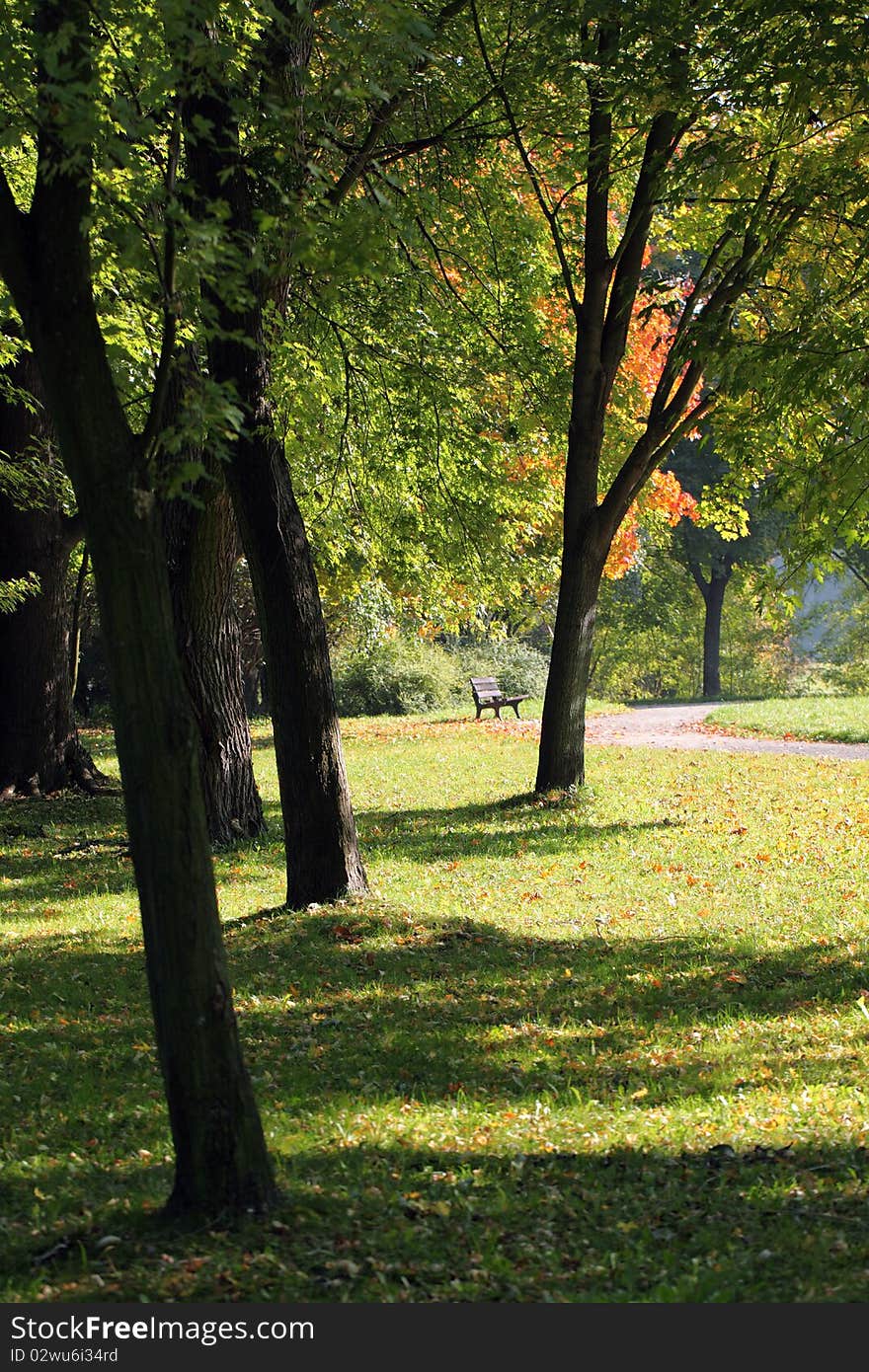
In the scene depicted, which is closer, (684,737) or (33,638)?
(33,638)

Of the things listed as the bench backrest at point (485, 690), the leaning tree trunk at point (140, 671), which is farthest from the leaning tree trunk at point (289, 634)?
the bench backrest at point (485, 690)

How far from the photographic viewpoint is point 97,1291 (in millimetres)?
4117

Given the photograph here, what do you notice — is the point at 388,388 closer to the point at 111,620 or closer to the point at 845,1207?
the point at 111,620

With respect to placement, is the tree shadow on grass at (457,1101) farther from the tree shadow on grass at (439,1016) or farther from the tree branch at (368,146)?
the tree branch at (368,146)

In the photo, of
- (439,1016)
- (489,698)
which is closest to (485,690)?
(489,698)

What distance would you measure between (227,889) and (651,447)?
284 inches

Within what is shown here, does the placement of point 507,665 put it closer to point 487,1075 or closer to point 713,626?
point 713,626

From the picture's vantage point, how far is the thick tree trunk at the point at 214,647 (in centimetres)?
1205

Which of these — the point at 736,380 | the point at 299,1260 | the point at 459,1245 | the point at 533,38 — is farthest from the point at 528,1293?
the point at 533,38

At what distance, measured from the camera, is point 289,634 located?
9.77 metres

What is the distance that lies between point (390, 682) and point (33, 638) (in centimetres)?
1671

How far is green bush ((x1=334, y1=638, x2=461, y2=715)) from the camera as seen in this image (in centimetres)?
3278

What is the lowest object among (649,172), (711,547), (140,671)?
(140,671)

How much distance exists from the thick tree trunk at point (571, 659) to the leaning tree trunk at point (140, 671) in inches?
413
